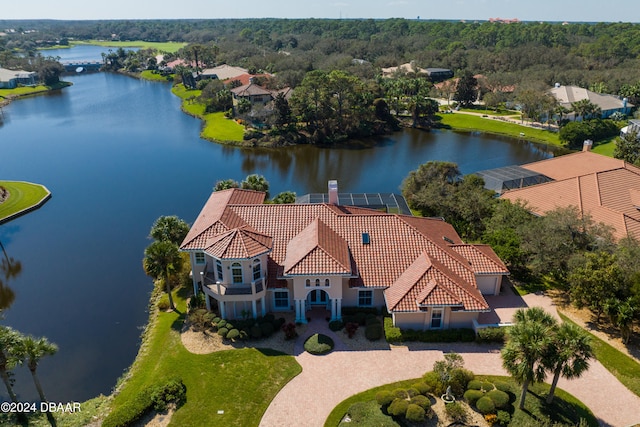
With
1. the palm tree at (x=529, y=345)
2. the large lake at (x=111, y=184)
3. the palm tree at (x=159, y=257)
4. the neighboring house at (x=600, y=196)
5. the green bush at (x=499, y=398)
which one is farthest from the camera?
the neighboring house at (x=600, y=196)

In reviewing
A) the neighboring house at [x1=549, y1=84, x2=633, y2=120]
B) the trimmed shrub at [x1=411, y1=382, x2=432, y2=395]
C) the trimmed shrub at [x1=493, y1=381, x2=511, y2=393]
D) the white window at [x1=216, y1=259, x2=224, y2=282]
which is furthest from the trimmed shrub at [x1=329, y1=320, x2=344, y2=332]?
the neighboring house at [x1=549, y1=84, x2=633, y2=120]

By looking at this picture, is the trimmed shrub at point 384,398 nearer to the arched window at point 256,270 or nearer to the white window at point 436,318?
the white window at point 436,318

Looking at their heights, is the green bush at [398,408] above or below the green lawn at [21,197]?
above


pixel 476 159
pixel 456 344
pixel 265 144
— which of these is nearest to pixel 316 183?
pixel 265 144

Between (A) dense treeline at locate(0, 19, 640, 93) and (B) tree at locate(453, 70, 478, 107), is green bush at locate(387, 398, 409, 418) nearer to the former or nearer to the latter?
(B) tree at locate(453, 70, 478, 107)

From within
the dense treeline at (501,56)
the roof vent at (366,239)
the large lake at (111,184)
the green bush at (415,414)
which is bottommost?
the large lake at (111,184)

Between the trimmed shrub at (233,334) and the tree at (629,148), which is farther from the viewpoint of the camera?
the tree at (629,148)

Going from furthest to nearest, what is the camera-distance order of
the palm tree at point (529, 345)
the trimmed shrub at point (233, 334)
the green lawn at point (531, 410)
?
the trimmed shrub at point (233, 334), the green lawn at point (531, 410), the palm tree at point (529, 345)

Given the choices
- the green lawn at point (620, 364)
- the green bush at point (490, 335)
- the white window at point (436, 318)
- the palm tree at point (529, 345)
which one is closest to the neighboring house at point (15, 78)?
the white window at point (436, 318)

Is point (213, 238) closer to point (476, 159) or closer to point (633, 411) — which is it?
point (633, 411)
